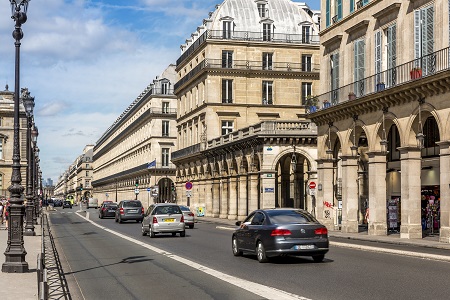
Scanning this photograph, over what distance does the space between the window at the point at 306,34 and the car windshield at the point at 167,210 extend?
141 ft

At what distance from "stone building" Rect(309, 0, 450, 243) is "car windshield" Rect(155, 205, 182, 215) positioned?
9002 mm

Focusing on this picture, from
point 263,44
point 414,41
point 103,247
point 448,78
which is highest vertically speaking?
point 263,44

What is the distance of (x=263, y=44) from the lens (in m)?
71.0

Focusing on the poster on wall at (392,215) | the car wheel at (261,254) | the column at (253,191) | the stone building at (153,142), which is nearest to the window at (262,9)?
the column at (253,191)

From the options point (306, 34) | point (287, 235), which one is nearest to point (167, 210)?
point (287, 235)

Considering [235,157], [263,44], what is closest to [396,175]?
[235,157]

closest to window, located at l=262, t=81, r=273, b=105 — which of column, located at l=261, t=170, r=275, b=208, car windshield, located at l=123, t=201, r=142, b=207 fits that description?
column, located at l=261, t=170, r=275, b=208

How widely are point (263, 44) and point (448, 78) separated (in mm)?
44830

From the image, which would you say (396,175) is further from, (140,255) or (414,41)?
(140,255)

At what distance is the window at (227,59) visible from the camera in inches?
2739

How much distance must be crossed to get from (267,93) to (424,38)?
1615 inches

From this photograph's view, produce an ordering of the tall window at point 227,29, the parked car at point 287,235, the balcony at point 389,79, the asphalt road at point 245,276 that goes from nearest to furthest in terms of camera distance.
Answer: the asphalt road at point 245,276 → the parked car at point 287,235 → the balcony at point 389,79 → the tall window at point 227,29

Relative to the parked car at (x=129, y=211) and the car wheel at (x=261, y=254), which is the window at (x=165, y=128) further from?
the car wheel at (x=261, y=254)

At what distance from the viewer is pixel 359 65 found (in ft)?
119
